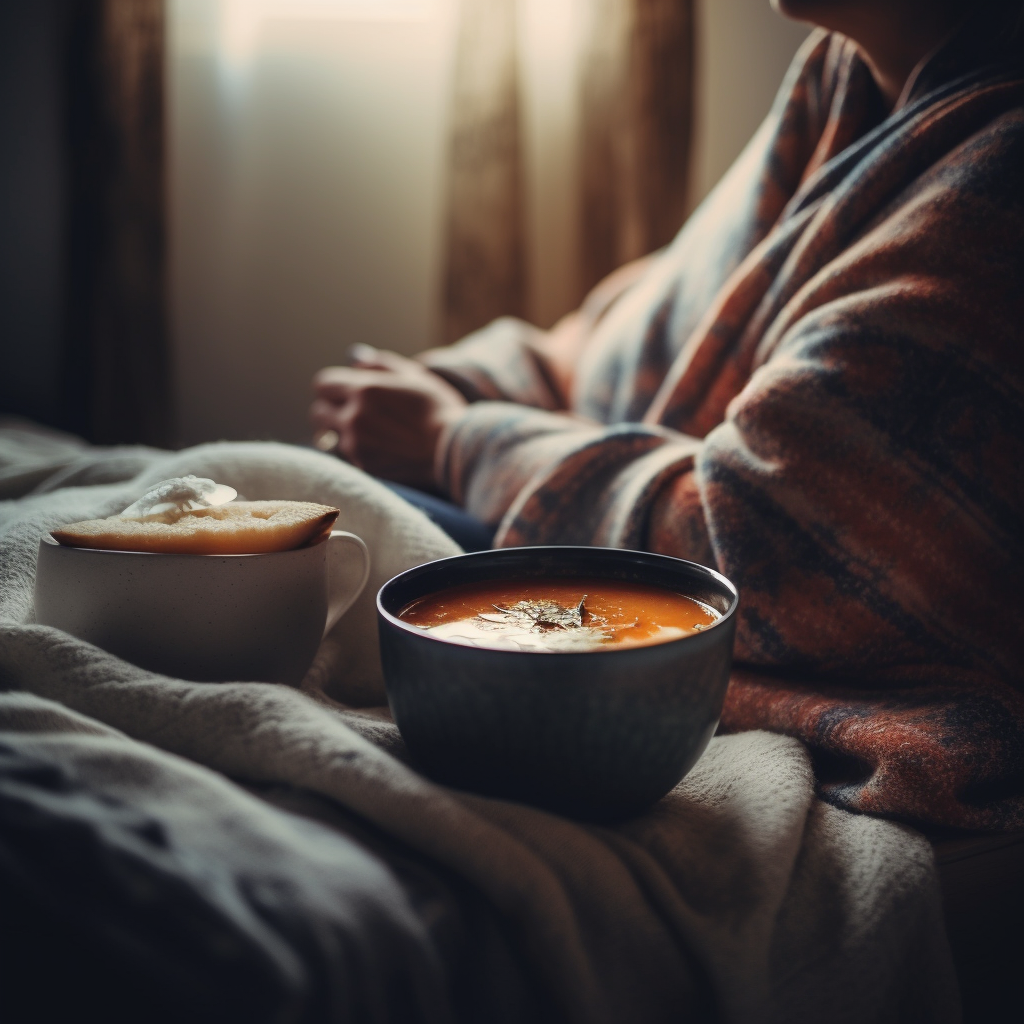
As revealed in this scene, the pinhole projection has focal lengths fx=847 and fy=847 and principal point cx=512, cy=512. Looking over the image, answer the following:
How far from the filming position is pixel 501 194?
1951 millimetres

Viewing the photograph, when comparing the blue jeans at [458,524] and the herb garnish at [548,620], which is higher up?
the herb garnish at [548,620]

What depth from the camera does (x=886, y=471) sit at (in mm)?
454

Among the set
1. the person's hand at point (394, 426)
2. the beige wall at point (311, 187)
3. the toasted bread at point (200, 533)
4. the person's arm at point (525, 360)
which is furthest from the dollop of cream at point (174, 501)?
the beige wall at point (311, 187)

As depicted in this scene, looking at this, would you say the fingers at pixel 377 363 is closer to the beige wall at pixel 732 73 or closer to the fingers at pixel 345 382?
the fingers at pixel 345 382

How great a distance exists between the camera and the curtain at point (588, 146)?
1.66 meters

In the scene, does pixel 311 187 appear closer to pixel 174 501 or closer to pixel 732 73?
pixel 732 73

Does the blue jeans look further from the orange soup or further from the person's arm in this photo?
the person's arm

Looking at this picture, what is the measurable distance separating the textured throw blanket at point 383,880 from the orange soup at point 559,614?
0.06 meters

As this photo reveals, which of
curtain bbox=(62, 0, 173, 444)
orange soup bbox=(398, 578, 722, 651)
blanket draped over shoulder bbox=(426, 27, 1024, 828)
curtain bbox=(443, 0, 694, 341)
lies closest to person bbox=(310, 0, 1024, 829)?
blanket draped over shoulder bbox=(426, 27, 1024, 828)

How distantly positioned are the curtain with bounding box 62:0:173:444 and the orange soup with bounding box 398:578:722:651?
175cm

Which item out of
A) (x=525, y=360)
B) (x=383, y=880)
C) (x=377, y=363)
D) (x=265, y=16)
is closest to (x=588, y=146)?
(x=265, y=16)

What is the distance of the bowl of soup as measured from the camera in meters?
0.29

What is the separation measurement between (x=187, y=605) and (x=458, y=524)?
1.04 feet

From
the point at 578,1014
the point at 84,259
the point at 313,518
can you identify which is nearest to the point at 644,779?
the point at 578,1014
